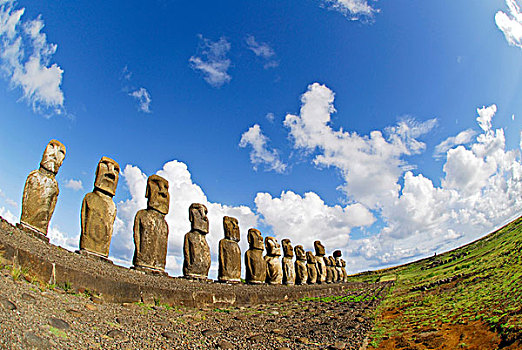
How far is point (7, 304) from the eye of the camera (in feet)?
10.5

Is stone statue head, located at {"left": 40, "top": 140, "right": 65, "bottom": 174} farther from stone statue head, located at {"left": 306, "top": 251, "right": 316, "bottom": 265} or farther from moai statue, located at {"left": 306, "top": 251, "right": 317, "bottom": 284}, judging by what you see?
stone statue head, located at {"left": 306, "top": 251, "right": 316, "bottom": 265}

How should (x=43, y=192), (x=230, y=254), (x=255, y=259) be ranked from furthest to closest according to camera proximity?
(x=255, y=259) → (x=230, y=254) → (x=43, y=192)

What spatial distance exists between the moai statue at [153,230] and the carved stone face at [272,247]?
786 cm

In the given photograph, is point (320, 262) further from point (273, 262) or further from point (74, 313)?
point (74, 313)

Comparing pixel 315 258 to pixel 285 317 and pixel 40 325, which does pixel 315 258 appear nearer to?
pixel 285 317

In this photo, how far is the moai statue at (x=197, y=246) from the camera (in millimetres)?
11992

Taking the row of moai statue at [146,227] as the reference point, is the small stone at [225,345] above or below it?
below

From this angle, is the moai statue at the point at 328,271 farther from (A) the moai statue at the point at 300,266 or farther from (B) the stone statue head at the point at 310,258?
(A) the moai statue at the point at 300,266

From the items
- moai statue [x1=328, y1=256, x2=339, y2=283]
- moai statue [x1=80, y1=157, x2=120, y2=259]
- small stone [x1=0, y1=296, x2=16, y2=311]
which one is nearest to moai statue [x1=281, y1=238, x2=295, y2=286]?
moai statue [x1=328, y1=256, x2=339, y2=283]

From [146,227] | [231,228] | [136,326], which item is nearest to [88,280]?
[136,326]

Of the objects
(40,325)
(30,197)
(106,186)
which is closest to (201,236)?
(106,186)

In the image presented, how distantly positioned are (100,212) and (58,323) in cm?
685

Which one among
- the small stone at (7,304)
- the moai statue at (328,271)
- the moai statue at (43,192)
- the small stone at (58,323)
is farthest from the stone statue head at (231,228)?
the moai statue at (328,271)

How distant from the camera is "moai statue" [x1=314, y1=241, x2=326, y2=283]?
24.5m
